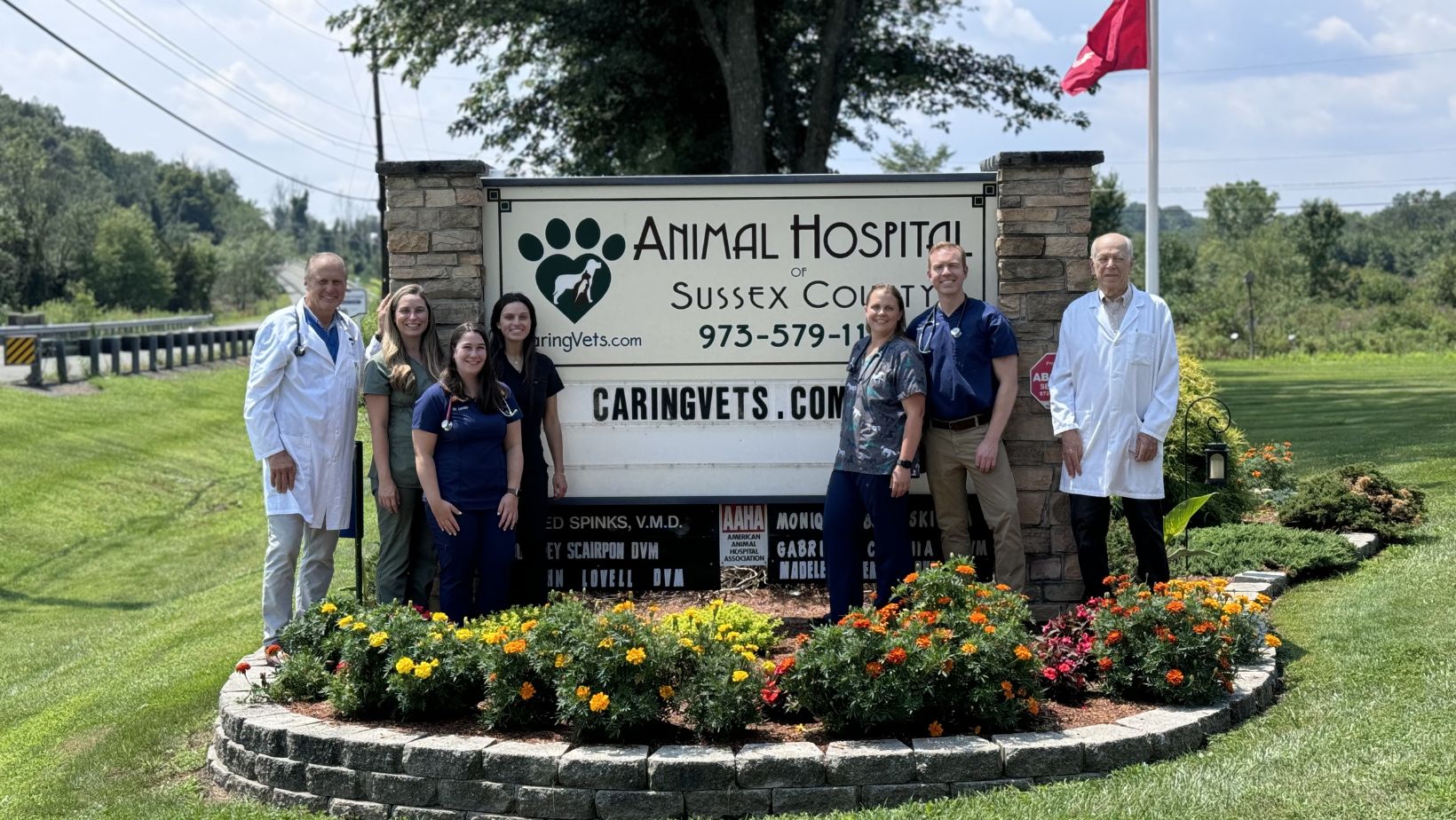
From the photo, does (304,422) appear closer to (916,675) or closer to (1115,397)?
(916,675)

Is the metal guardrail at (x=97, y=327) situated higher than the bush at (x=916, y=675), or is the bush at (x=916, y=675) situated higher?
the metal guardrail at (x=97, y=327)

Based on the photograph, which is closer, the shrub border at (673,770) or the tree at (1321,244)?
the shrub border at (673,770)

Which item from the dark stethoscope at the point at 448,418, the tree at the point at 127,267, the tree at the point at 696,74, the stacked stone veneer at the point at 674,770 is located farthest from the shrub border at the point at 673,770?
the tree at the point at 127,267

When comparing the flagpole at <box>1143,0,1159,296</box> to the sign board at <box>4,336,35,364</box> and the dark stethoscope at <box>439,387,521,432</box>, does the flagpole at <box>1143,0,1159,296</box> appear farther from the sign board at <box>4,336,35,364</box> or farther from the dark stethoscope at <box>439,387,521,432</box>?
the sign board at <box>4,336,35,364</box>

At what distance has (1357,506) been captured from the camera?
828 cm

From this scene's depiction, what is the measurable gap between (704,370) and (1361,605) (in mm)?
3498

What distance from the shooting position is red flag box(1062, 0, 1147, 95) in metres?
11.8

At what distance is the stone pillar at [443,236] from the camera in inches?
254

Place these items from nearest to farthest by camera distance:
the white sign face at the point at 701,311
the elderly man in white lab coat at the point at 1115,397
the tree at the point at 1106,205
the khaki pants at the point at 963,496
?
1. the elderly man in white lab coat at the point at 1115,397
2. the khaki pants at the point at 963,496
3. the white sign face at the point at 701,311
4. the tree at the point at 1106,205

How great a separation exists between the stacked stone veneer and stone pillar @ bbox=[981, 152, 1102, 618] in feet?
5.79

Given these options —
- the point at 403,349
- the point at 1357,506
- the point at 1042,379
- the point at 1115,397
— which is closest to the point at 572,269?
the point at 403,349

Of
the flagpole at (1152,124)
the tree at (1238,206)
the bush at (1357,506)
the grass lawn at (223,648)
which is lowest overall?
the grass lawn at (223,648)

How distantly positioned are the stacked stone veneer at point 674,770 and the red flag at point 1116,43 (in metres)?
8.36

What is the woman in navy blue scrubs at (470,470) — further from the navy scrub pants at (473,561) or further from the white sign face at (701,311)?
the white sign face at (701,311)
